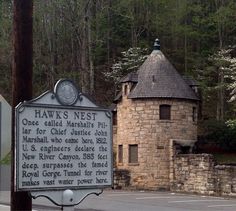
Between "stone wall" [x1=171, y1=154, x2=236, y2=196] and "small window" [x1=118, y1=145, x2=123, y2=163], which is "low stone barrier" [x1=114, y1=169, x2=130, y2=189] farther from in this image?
"stone wall" [x1=171, y1=154, x2=236, y2=196]

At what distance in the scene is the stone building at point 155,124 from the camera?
125ft

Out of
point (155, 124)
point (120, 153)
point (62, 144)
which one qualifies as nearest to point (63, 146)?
point (62, 144)

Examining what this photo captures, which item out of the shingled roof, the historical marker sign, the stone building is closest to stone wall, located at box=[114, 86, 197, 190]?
the stone building

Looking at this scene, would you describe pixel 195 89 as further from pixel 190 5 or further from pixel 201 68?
pixel 190 5

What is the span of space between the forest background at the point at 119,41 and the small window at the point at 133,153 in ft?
38.0

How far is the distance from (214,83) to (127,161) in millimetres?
15159

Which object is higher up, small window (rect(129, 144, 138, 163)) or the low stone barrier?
small window (rect(129, 144, 138, 163))

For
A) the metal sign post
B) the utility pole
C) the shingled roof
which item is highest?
the shingled roof

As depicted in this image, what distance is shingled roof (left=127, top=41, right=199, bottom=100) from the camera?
38.2 metres

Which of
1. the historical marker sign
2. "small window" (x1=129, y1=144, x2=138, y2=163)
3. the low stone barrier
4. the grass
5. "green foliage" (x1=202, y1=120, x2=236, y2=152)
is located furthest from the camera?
"green foliage" (x1=202, y1=120, x2=236, y2=152)

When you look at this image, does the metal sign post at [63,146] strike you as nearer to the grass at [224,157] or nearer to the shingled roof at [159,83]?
the shingled roof at [159,83]

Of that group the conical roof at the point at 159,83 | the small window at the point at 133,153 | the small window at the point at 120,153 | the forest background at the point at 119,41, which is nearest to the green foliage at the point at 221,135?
the conical roof at the point at 159,83

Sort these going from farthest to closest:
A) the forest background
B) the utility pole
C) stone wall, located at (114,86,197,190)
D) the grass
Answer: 1. the forest background
2. the grass
3. stone wall, located at (114,86,197,190)
4. the utility pole

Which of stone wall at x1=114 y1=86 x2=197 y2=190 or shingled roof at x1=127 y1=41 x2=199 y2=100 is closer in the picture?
stone wall at x1=114 y1=86 x2=197 y2=190
